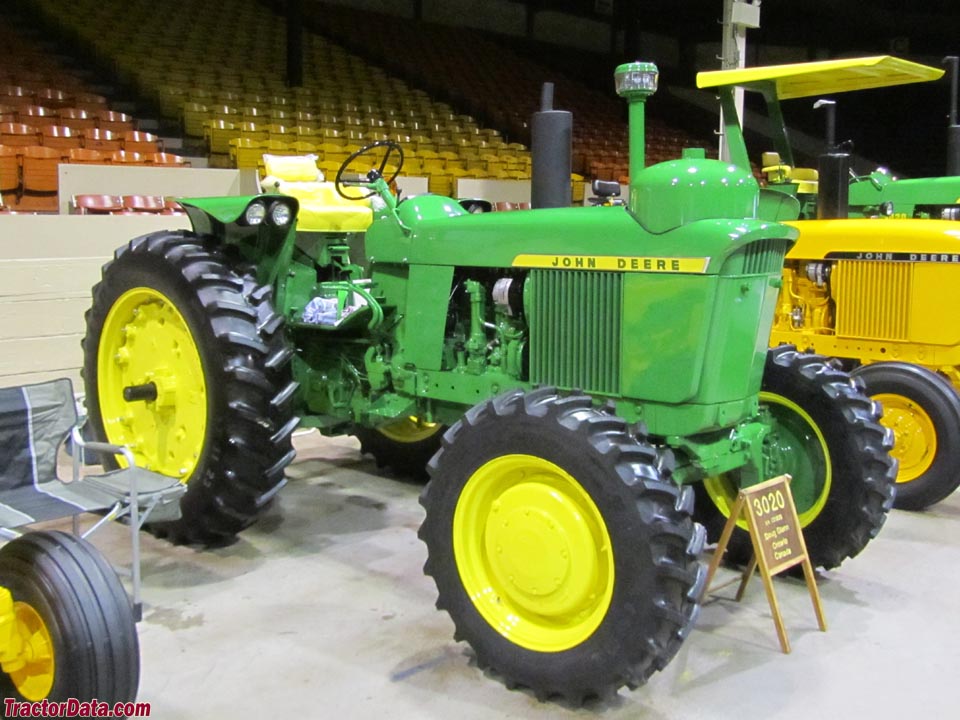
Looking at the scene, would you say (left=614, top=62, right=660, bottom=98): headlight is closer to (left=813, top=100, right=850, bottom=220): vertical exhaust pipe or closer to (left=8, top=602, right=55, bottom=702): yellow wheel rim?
(left=8, top=602, right=55, bottom=702): yellow wheel rim

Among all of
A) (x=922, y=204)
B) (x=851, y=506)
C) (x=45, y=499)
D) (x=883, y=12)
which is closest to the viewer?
(x=45, y=499)

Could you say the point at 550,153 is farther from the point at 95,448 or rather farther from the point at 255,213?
the point at 95,448

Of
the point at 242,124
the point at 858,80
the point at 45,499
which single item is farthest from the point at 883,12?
the point at 45,499

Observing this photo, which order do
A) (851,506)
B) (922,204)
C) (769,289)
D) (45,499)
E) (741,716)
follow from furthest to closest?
(922,204) → (851,506) → (769,289) → (45,499) → (741,716)

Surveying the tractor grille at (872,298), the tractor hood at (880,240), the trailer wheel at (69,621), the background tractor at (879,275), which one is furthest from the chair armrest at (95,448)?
the tractor grille at (872,298)

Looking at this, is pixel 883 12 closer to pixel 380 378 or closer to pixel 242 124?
pixel 242 124

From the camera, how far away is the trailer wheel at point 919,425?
4148 millimetres

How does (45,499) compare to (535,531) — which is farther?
(45,499)

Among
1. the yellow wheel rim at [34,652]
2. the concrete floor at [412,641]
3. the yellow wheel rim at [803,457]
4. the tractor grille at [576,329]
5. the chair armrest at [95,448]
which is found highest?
the tractor grille at [576,329]

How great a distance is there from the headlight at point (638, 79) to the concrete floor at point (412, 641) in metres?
1.63

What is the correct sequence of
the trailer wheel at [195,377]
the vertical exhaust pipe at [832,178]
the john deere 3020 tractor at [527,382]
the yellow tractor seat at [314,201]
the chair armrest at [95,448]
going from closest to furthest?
the john deere 3020 tractor at [527,382] < the chair armrest at [95,448] < the trailer wheel at [195,377] < the yellow tractor seat at [314,201] < the vertical exhaust pipe at [832,178]

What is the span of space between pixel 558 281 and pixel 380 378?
99 cm

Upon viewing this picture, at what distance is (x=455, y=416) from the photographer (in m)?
3.59

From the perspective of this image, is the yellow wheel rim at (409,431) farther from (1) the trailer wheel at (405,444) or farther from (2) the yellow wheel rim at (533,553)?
(2) the yellow wheel rim at (533,553)
